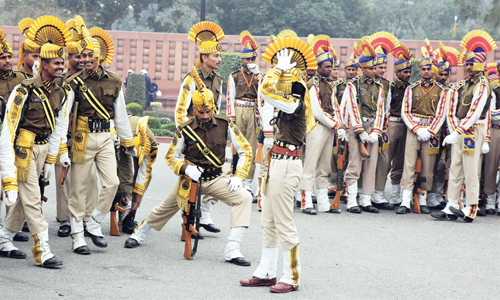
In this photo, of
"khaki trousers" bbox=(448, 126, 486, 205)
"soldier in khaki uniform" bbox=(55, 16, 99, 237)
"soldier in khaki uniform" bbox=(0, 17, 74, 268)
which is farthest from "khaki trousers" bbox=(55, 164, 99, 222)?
"khaki trousers" bbox=(448, 126, 486, 205)

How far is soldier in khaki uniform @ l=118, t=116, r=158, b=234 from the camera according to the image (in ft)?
24.5

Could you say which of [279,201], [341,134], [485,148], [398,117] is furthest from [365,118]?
[279,201]

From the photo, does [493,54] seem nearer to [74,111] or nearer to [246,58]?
[246,58]

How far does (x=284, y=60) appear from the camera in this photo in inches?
220

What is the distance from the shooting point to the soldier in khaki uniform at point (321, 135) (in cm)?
898

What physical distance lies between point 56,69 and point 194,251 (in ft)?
7.26

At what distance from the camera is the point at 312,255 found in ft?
22.0

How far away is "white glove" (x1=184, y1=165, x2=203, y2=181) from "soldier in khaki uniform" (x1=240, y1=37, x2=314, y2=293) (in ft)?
2.80

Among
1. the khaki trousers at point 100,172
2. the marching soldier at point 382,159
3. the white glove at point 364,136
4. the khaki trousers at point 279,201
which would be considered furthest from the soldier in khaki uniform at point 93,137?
the marching soldier at point 382,159

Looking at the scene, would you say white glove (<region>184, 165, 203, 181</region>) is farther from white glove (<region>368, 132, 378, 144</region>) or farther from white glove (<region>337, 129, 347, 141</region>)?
white glove (<region>368, 132, 378, 144</region>)

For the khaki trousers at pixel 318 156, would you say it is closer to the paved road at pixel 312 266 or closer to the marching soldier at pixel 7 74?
the paved road at pixel 312 266

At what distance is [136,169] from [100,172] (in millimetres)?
882

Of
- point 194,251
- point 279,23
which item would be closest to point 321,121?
point 194,251

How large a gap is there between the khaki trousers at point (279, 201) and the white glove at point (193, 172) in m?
0.87
